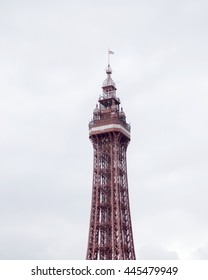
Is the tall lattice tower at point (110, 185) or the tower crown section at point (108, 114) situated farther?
the tower crown section at point (108, 114)

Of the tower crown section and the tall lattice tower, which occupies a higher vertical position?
the tower crown section

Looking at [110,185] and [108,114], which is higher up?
[108,114]

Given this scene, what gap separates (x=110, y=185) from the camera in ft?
387

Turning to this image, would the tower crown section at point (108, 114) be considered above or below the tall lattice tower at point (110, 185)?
above

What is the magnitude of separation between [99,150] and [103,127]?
4.85 m

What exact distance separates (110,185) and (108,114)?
15892 millimetres

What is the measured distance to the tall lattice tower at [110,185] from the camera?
114 m

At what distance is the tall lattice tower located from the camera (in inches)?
4488

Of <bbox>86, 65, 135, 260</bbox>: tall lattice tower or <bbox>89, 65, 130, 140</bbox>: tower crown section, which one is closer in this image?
<bbox>86, 65, 135, 260</bbox>: tall lattice tower

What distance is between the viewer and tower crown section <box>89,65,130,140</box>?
121 metres

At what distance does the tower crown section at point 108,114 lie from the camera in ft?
397
